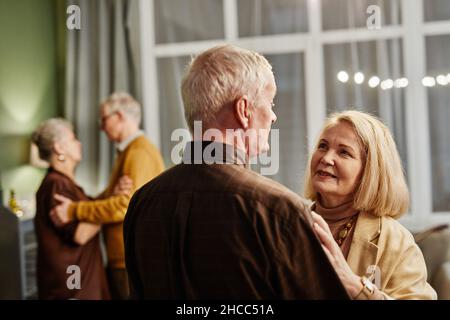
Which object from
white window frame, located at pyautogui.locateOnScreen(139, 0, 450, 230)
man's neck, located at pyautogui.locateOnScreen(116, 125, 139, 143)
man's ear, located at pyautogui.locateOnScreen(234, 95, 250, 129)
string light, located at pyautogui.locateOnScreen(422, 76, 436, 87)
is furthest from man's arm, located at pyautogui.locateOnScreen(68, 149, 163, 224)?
string light, located at pyautogui.locateOnScreen(422, 76, 436, 87)

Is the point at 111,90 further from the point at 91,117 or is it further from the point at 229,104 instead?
the point at 229,104

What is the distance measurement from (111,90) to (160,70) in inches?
13.5

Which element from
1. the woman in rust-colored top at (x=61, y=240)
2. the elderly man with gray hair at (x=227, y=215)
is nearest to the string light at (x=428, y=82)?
the woman in rust-colored top at (x=61, y=240)

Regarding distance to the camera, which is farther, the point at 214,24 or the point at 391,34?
the point at 214,24

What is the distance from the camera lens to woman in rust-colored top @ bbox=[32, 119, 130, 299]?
8.81 feet

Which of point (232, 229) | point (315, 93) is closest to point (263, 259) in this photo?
point (232, 229)

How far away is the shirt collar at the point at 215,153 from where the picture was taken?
1.09m

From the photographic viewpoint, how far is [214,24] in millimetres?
3691

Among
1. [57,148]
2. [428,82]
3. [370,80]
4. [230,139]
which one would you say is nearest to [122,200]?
[57,148]

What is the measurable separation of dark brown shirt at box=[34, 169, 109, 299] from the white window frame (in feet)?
3.54

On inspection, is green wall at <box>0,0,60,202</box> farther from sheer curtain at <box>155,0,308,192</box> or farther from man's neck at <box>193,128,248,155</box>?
man's neck at <box>193,128,248,155</box>

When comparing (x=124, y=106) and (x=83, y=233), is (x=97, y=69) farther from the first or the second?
(x=83, y=233)

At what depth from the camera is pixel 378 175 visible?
1305 mm
